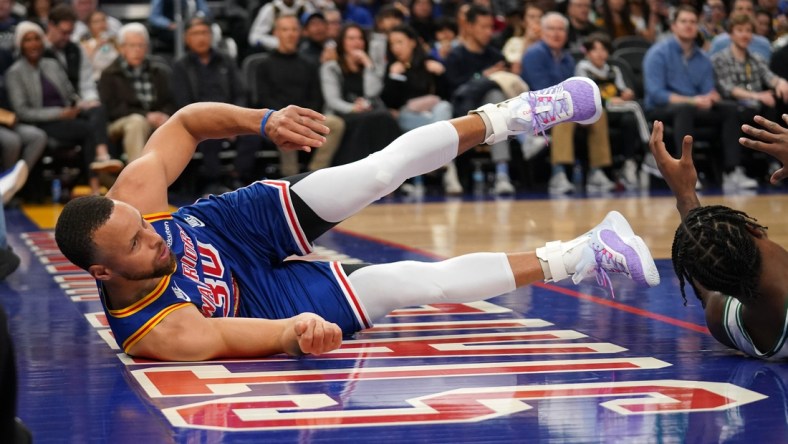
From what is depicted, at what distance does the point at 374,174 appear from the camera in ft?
12.8

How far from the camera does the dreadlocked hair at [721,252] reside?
3350 mm

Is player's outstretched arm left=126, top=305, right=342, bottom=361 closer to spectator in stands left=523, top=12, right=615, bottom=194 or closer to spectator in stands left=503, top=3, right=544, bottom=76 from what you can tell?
spectator in stands left=523, top=12, right=615, bottom=194

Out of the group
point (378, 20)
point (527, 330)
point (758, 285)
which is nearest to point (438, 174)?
Result: point (378, 20)

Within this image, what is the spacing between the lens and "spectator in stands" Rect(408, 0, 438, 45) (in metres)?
12.5

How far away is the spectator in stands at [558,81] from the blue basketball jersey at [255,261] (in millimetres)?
6744

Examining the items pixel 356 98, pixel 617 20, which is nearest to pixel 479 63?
pixel 356 98

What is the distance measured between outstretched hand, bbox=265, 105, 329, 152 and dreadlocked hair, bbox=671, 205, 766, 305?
1.11 m

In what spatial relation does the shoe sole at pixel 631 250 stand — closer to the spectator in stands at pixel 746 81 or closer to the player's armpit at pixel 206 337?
the player's armpit at pixel 206 337

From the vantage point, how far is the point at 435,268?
4.02 metres

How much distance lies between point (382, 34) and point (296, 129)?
774 centimetres

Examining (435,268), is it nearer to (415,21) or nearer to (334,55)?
(334,55)

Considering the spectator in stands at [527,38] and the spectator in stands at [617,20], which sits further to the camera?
the spectator in stands at [617,20]

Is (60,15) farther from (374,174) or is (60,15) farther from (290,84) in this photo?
(374,174)

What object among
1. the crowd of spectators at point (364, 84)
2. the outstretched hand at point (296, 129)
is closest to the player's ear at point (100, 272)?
the outstretched hand at point (296, 129)
